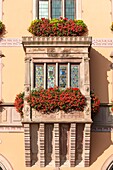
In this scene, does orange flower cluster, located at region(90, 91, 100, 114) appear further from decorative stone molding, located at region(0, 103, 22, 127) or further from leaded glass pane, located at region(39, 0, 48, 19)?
leaded glass pane, located at region(39, 0, 48, 19)

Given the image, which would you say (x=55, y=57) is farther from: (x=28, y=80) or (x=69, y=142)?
(x=69, y=142)

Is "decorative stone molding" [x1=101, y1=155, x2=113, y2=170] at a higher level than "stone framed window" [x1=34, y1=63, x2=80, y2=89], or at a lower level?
lower

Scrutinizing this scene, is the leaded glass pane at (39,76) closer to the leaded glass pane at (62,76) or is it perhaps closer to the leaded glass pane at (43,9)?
the leaded glass pane at (62,76)

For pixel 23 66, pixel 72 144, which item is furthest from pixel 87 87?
pixel 23 66

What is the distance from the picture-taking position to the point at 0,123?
55.6 ft

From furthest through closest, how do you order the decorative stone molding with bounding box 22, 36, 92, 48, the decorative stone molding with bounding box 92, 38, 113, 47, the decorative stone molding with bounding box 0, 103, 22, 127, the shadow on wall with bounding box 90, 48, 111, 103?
1. the decorative stone molding with bounding box 92, 38, 113, 47
2. the shadow on wall with bounding box 90, 48, 111, 103
3. the decorative stone molding with bounding box 0, 103, 22, 127
4. the decorative stone molding with bounding box 22, 36, 92, 48

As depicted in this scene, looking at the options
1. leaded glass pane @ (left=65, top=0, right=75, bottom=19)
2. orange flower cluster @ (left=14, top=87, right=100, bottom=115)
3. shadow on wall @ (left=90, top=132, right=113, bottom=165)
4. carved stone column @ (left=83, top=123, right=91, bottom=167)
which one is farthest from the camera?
leaded glass pane @ (left=65, top=0, right=75, bottom=19)

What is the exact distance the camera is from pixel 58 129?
52.5 ft

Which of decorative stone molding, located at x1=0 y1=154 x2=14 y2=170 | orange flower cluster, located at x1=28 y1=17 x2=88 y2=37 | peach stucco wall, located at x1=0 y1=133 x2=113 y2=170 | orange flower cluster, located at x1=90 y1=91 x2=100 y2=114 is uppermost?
orange flower cluster, located at x1=28 y1=17 x2=88 y2=37

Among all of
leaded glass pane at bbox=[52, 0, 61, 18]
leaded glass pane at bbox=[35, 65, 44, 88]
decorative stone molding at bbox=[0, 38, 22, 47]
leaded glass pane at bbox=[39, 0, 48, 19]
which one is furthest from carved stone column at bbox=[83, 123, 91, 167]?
leaded glass pane at bbox=[39, 0, 48, 19]

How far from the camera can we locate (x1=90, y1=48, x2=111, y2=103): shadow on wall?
1716 centimetres

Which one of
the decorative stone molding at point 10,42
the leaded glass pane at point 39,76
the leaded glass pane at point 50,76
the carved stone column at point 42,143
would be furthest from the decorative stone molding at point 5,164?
the decorative stone molding at point 10,42

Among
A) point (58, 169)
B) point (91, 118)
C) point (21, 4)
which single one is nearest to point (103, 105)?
point (91, 118)

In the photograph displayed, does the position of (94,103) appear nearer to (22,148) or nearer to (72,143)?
(72,143)
